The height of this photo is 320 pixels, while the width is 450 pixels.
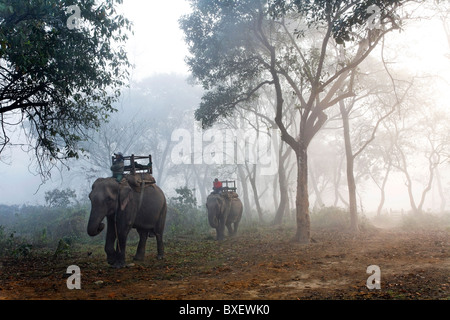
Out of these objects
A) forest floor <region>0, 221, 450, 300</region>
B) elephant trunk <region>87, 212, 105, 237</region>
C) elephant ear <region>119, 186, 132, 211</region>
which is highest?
elephant ear <region>119, 186, 132, 211</region>

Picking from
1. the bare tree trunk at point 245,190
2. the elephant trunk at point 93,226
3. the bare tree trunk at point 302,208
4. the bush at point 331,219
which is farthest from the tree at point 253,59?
the bare tree trunk at point 245,190

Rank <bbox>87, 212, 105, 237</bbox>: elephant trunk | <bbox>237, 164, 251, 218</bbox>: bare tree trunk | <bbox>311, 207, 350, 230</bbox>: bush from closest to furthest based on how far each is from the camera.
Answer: <bbox>87, 212, 105, 237</bbox>: elephant trunk → <bbox>311, 207, 350, 230</bbox>: bush → <bbox>237, 164, 251, 218</bbox>: bare tree trunk

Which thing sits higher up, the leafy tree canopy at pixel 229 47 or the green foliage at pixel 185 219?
the leafy tree canopy at pixel 229 47

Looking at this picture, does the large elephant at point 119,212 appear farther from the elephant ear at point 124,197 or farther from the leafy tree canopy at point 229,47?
the leafy tree canopy at point 229,47

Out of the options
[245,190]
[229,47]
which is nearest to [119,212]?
[229,47]

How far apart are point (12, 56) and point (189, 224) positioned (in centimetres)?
1622

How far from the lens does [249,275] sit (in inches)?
309

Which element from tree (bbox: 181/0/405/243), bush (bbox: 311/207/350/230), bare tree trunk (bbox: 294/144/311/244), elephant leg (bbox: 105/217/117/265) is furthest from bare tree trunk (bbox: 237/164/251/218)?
elephant leg (bbox: 105/217/117/265)

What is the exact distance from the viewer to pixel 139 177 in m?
10.2

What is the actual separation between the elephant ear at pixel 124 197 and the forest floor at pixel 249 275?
1.61 metres

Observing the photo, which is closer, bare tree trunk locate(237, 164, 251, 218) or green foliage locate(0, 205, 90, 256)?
green foliage locate(0, 205, 90, 256)

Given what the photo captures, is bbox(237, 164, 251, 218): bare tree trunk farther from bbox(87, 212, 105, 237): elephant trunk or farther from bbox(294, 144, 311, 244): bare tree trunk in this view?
bbox(87, 212, 105, 237): elephant trunk

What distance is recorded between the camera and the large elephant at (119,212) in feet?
27.3

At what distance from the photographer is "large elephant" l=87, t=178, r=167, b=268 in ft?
27.3
